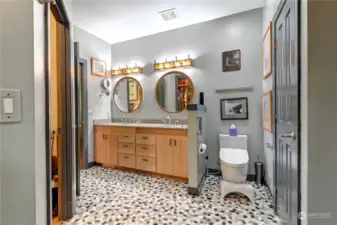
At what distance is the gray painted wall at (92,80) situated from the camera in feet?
11.0

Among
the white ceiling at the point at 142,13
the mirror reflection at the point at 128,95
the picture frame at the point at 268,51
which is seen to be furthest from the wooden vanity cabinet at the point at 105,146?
the picture frame at the point at 268,51

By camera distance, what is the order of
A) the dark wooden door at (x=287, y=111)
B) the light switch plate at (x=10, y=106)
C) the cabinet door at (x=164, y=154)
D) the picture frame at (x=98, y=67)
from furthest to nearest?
the picture frame at (x=98, y=67) → the cabinet door at (x=164, y=154) → the dark wooden door at (x=287, y=111) → the light switch plate at (x=10, y=106)

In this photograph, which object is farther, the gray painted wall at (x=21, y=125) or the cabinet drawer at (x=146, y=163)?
the cabinet drawer at (x=146, y=163)

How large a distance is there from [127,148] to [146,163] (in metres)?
0.46

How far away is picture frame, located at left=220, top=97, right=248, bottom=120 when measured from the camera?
9.31 ft

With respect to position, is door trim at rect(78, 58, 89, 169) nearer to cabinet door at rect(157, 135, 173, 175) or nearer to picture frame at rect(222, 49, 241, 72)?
cabinet door at rect(157, 135, 173, 175)

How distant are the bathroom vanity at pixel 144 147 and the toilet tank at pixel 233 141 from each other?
586 mm

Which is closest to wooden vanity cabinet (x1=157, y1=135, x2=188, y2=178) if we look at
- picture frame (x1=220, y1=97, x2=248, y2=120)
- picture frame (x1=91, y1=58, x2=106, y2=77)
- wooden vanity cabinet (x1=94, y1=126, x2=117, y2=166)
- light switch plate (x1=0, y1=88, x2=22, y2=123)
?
picture frame (x1=220, y1=97, x2=248, y2=120)

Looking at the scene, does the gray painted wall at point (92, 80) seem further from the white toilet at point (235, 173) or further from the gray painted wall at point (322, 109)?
the gray painted wall at point (322, 109)

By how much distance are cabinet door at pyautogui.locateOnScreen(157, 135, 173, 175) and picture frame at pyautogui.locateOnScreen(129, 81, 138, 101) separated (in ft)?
4.13

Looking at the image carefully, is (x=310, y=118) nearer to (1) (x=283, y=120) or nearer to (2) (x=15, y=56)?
(1) (x=283, y=120)

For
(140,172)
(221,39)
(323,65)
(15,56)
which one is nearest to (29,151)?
(15,56)

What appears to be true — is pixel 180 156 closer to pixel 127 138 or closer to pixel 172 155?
pixel 172 155

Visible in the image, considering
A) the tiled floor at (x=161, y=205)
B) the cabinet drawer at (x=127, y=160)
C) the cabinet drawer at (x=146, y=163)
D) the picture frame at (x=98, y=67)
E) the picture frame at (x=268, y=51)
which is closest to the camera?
the tiled floor at (x=161, y=205)
